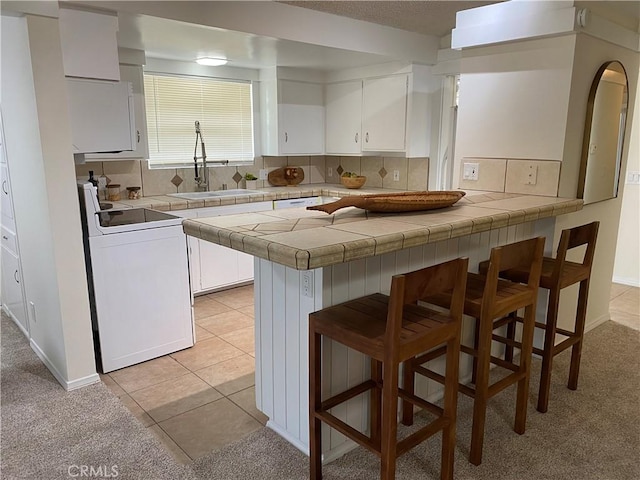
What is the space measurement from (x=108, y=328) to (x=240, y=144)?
102 inches

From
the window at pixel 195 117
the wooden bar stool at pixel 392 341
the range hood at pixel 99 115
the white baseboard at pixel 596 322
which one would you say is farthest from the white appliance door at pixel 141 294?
the white baseboard at pixel 596 322

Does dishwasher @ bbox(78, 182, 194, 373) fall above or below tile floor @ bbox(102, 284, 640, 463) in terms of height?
above

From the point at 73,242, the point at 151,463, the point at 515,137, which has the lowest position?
the point at 151,463

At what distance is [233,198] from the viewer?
410cm

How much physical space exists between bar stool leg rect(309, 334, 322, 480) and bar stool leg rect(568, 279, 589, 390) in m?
1.59

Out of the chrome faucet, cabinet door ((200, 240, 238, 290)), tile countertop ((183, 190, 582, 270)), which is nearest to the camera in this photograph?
tile countertop ((183, 190, 582, 270))

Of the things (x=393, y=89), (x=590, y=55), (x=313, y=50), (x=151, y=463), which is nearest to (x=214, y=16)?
(x=313, y=50)

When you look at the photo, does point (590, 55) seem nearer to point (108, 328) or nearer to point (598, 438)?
point (598, 438)

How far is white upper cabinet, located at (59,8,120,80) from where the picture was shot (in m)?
2.53

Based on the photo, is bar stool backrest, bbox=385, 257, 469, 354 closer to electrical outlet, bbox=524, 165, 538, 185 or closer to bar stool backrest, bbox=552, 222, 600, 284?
bar stool backrest, bbox=552, 222, 600, 284

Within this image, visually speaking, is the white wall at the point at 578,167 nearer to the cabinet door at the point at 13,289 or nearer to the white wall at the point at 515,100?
the white wall at the point at 515,100

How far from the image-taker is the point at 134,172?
13.6ft

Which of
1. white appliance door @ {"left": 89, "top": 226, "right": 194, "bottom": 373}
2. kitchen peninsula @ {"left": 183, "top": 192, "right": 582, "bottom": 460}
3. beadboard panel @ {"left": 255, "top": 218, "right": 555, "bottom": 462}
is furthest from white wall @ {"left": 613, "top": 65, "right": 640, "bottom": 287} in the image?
white appliance door @ {"left": 89, "top": 226, "right": 194, "bottom": 373}

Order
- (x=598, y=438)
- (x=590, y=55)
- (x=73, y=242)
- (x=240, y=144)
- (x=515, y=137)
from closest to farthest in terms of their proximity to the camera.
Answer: (x=598, y=438), (x=73, y=242), (x=590, y=55), (x=515, y=137), (x=240, y=144)
